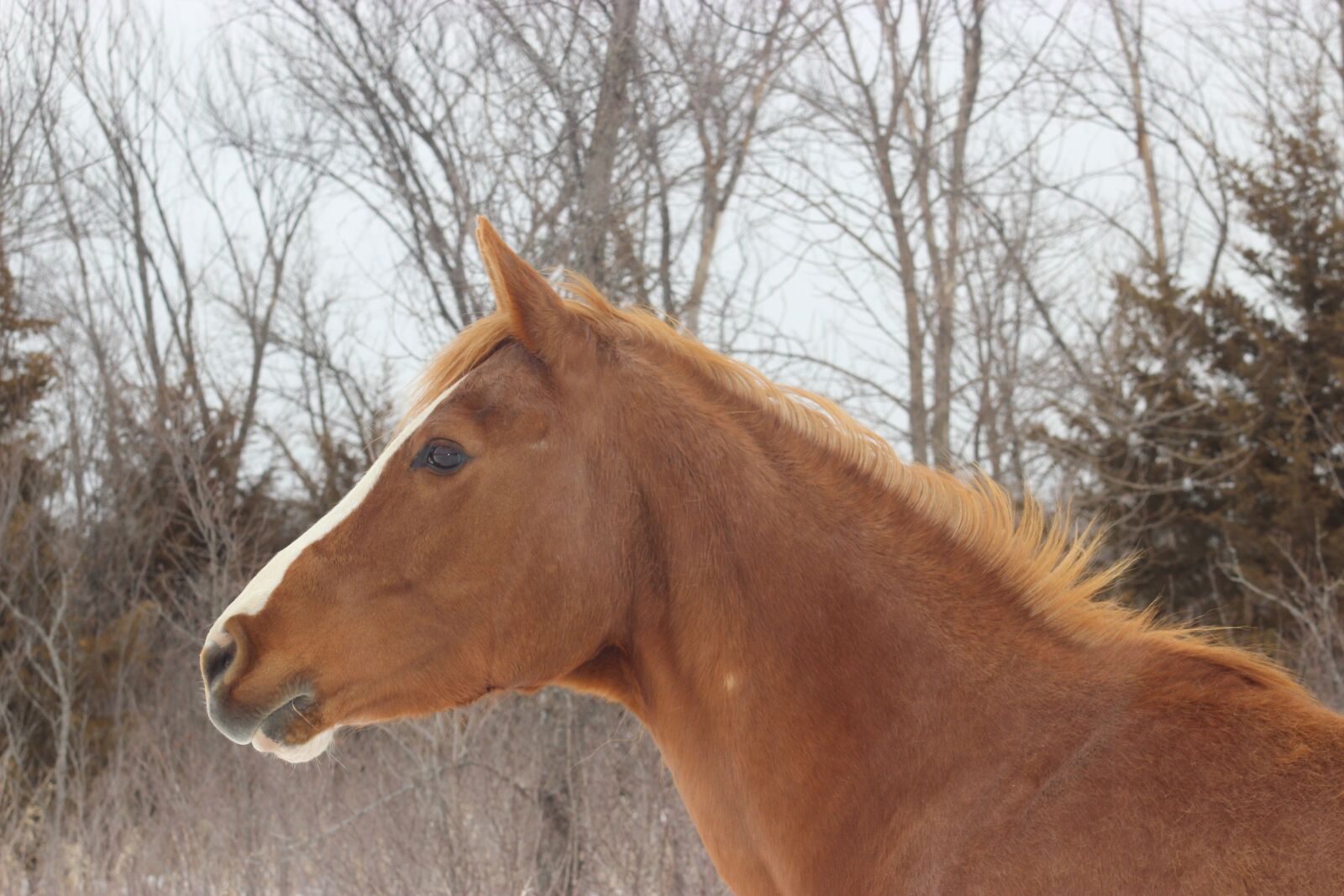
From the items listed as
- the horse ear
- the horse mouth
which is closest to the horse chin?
the horse mouth

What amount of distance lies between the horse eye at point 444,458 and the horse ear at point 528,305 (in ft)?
0.81

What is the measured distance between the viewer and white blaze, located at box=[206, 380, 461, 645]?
2.08 m

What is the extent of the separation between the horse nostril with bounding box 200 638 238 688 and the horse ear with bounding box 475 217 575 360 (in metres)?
0.77

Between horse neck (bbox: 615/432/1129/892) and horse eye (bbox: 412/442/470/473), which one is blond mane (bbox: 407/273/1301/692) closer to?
horse neck (bbox: 615/432/1129/892)

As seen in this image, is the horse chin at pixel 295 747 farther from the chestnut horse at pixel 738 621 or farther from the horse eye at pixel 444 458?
the horse eye at pixel 444 458

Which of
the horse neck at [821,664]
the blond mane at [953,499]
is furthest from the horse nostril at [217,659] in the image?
the horse neck at [821,664]

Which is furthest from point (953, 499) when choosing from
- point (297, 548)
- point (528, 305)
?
point (297, 548)

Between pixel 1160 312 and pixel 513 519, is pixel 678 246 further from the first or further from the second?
pixel 1160 312

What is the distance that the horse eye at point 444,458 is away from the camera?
7.18 feet

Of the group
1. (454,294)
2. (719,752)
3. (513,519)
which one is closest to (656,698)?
(719,752)

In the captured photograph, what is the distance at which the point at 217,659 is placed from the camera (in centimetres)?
209

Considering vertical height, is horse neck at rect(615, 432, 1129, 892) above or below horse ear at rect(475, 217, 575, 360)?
below

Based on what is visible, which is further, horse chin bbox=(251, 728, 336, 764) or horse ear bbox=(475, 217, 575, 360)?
horse ear bbox=(475, 217, 575, 360)

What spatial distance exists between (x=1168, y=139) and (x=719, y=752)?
16911 mm
